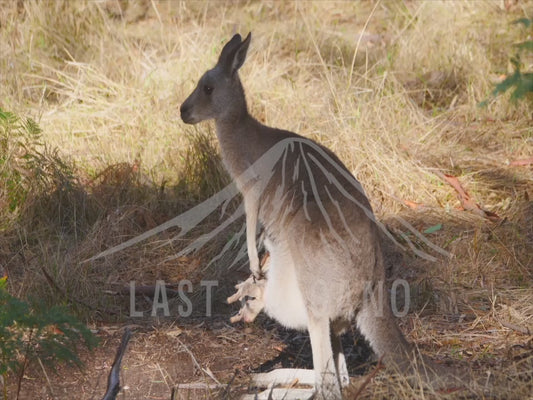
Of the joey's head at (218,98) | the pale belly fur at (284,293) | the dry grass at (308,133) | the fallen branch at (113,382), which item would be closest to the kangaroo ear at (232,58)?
the joey's head at (218,98)

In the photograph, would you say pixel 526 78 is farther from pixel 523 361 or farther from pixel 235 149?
pixel 235 149

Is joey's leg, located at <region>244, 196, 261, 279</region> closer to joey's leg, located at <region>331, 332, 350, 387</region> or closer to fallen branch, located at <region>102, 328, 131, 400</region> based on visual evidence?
joey's leg, located at <region>331, 332, 350, 387</region>

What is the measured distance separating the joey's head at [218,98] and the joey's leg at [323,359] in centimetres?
127

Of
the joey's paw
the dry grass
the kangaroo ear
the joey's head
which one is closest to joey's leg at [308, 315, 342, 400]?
the dry grass

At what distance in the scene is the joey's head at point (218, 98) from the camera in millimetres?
4020

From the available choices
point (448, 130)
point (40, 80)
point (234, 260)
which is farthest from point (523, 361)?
point (40, 80)

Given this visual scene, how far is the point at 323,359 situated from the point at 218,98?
1.47m

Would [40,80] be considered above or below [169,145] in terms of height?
above

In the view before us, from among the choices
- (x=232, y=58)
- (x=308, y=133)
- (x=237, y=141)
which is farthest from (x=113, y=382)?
(x=308, y=133)

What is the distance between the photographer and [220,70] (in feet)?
13.3

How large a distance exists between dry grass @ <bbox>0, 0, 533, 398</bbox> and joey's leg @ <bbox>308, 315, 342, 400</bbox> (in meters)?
0.18

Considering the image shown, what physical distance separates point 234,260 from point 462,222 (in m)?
1.40

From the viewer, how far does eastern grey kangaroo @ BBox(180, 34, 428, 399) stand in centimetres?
326

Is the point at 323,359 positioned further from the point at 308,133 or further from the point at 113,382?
the point at 308,133
